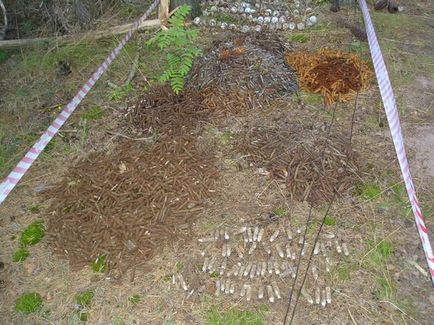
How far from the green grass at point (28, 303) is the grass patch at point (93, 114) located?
2280mm

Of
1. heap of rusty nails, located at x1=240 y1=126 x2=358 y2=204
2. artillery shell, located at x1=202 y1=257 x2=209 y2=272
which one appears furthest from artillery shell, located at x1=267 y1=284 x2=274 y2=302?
heap of rusty nails, located at x1=240 y1=126 x2=358 y2=204

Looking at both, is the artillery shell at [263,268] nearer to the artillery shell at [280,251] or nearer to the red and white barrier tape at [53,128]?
the artillery shell at [280,251]

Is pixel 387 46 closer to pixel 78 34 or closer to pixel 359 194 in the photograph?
pixel 359 194

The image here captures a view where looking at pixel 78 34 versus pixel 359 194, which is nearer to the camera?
pixel 359 194

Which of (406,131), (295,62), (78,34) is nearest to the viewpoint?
(406,131)

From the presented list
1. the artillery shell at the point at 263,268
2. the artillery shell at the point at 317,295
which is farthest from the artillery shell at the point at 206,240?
the artillery shell at the point at 317,295

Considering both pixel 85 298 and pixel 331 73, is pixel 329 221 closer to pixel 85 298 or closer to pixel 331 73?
pixel 331 73

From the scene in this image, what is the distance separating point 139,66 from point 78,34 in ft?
4.21

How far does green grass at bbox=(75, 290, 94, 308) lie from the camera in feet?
11.2

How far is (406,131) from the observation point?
180 inches

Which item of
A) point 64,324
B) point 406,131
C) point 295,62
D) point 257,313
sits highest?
point 295,62

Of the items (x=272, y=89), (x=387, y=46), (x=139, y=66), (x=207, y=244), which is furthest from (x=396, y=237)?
(x=139, y=66)

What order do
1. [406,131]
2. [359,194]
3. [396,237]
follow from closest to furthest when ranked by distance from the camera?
[396,237] < [359,194] < [406,131]

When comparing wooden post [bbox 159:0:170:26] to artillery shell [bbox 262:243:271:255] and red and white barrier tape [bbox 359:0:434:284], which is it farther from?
artillery shell [bbox 262:243:271:255]
